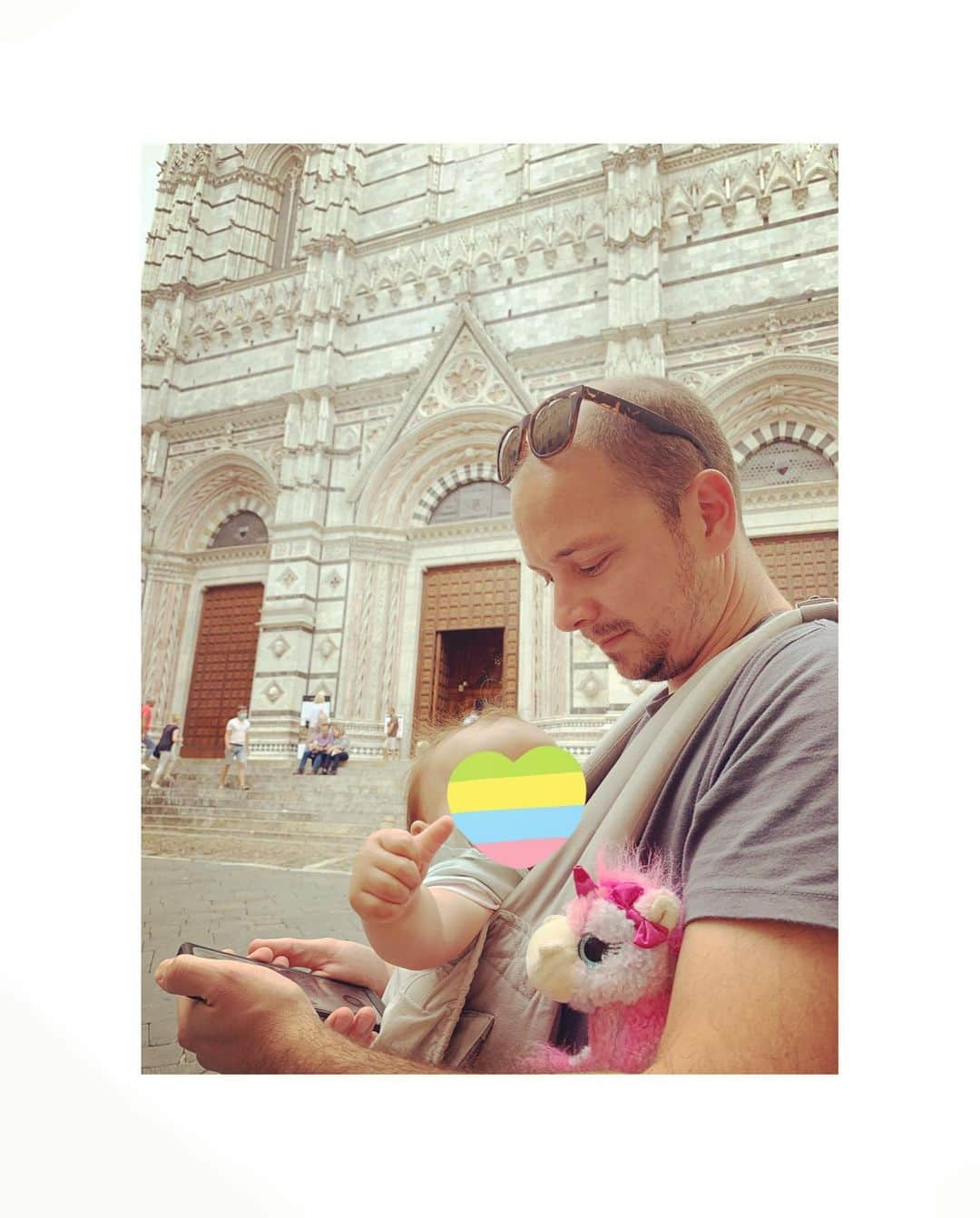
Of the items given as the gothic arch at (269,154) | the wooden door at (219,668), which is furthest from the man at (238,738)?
the gothic arch at (269,154)

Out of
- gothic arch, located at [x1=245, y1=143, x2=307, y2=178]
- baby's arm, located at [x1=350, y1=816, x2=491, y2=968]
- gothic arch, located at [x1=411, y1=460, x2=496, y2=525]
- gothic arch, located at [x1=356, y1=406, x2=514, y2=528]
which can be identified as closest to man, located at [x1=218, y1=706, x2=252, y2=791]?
gothic arch, located at [x1=356, y1=406, x2=514, y2=528]

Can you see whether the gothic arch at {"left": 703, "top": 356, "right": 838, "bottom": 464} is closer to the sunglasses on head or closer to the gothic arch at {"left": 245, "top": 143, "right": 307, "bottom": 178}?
the sunglasses on head

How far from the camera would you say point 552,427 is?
179 cm

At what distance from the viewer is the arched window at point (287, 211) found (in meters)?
3.19

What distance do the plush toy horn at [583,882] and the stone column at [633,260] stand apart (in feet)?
7.07

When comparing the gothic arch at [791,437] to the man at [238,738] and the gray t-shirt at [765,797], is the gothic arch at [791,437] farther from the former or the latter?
the man at [238,738]

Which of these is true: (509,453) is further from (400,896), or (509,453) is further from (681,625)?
(400,896)

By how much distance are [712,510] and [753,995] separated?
1.12 metres
